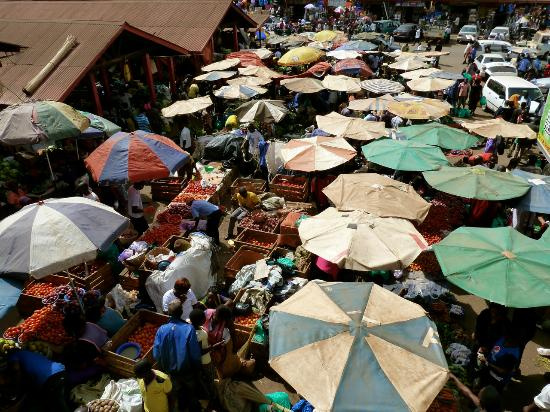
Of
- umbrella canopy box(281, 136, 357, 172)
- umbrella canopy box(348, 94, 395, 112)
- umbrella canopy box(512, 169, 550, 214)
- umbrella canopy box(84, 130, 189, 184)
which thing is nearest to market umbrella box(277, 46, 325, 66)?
umbrella canopy box(348, 94, 395, 112)

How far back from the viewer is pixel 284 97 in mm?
18797

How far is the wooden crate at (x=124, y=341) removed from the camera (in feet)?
18.1

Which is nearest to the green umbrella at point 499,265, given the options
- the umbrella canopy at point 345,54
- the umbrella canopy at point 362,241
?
the umbrella canopy at point 362,241

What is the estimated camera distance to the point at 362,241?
5.67 meters

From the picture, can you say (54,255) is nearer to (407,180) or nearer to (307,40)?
(407,180)

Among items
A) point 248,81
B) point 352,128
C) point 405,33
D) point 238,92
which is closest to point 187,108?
point 238,92

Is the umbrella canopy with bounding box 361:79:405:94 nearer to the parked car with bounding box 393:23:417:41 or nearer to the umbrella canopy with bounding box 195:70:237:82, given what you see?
the umbrella canopy with bounding box 195:70:237:82

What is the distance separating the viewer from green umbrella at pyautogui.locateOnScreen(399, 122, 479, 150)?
32.2 feet

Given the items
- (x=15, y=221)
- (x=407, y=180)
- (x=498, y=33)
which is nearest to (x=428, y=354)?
(x=15, y=221)

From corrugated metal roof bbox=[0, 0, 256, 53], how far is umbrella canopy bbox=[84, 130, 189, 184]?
12.9 meters

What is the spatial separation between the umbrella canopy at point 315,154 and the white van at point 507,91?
1036cm

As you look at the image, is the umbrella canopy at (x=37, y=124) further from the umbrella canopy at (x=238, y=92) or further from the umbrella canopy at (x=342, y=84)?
the umbrella canopy at (x=342, y=84)

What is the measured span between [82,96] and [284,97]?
28.5 ft

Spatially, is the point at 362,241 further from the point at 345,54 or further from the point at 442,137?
the point at 345,54
